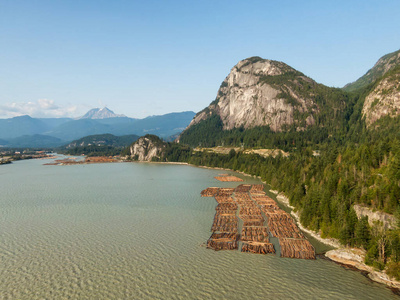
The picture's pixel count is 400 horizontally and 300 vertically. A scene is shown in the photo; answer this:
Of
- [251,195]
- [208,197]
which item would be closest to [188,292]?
[208,197]

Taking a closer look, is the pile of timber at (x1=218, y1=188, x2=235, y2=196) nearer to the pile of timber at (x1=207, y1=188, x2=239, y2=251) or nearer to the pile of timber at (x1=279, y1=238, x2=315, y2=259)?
the pile of timber at (x1=207, y1=188, x2=239, y2=251)

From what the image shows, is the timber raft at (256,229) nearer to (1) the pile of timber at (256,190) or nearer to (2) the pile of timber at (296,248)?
(2) the pile of timber at (296,248)

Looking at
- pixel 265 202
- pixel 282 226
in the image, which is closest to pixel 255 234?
pixel 282 226

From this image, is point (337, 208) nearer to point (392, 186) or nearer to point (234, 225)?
point (392, 186)

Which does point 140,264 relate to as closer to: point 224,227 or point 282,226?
point 224,227

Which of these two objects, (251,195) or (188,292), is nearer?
(188,292)

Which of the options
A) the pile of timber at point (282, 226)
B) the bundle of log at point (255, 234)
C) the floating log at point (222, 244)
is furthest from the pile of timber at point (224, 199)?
the floating log at point (222, 244)
